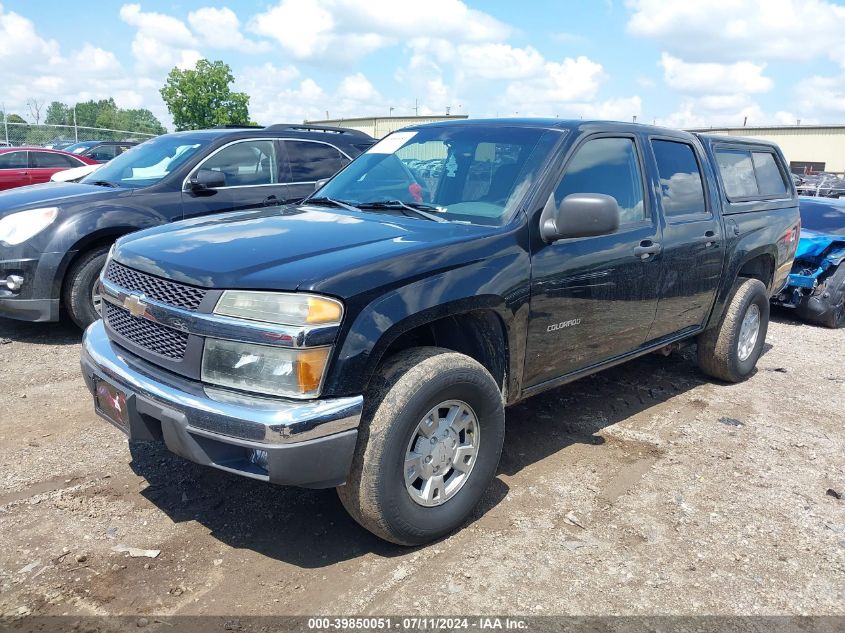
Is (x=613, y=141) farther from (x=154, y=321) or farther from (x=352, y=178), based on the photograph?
(x=154, y=321)

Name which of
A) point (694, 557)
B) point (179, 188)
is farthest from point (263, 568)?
point (179, 188)

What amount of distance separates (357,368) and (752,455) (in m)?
2.91

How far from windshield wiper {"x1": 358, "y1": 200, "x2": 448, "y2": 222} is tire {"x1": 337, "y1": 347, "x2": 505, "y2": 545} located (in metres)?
0.81

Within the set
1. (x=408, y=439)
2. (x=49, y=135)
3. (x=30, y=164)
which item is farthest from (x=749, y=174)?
(x=49, y=135)

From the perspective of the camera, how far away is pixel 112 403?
3104 millimetres

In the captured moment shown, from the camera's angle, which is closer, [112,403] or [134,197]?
[112,403]

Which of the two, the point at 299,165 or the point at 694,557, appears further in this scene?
the point at 299,165

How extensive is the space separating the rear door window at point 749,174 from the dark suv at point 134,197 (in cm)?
382

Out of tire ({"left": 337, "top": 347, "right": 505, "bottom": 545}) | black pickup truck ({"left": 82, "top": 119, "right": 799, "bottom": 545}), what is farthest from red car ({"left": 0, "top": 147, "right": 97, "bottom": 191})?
tire ({"left": 337, "top": 347, "right": 505, "bottom": 545})

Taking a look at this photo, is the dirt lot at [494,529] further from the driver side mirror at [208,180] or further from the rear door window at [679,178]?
the driver side mirror at [208,180]

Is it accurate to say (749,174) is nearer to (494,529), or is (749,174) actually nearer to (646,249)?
(646,249)

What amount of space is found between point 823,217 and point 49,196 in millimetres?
8567

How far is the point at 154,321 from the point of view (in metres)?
2.94

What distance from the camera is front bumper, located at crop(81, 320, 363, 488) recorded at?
2.59m
